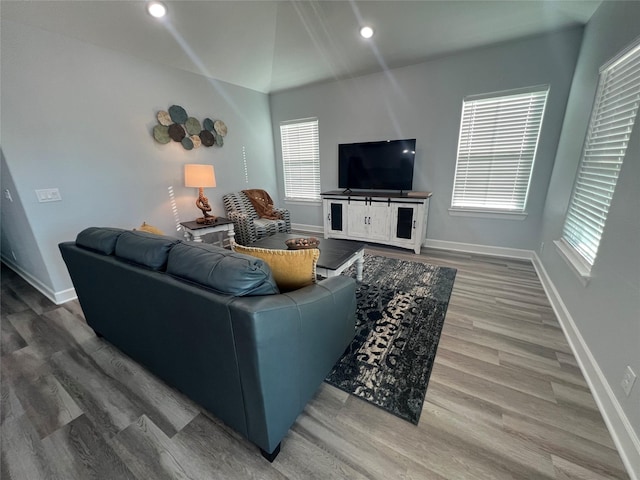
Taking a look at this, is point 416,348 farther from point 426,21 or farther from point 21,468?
point 426,21

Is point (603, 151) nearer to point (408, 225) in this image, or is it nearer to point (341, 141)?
point (408, 225)

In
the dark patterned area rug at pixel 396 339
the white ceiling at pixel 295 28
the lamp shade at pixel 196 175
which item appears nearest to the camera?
the dark patterned area rug at pixel 396 339

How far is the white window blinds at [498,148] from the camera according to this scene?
3066 millimetres

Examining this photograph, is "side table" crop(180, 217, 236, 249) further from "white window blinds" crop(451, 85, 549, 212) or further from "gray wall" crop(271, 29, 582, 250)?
"white window blinds" crop(451, 85, 549, 212)

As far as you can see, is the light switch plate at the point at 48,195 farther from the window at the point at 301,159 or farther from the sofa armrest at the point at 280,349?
the window at the point at 301,159

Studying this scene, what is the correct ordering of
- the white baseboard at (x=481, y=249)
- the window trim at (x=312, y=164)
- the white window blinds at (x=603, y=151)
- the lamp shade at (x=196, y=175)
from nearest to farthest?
the white window blinds at (x=603, y=151) → the lamp shade at (x=196, y=175) → the white baseboard at (x=481, y=249) → the window trim at (x=312, y=164)

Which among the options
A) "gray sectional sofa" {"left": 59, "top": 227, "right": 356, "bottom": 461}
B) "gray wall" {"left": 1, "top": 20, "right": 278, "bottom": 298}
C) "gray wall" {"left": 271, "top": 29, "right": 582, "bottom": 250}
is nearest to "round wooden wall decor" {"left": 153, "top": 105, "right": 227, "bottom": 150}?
"gray wall" {"left": 1, "top": 20, "right": 278, "bottom": 298}

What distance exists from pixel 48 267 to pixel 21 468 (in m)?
2.11

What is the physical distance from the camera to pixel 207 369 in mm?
1188

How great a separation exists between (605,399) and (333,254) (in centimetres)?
193

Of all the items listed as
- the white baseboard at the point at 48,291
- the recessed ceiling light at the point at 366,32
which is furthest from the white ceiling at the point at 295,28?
the white baseboard at the point at 48,291

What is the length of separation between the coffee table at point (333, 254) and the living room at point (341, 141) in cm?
170

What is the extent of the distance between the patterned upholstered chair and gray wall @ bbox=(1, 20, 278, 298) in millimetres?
587

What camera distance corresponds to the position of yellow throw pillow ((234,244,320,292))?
1372 mm
